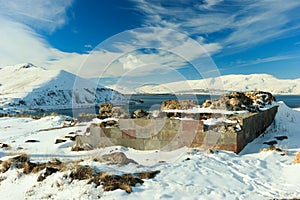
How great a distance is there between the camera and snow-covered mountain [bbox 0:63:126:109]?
5539cm

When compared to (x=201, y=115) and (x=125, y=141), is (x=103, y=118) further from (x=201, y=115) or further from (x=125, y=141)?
(x=201, y=115)

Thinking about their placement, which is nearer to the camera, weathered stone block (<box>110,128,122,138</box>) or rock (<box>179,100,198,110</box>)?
weathered stone block (<box>110,128,122,138</box>)

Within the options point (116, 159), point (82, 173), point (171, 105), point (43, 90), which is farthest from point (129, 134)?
point (43, 90)

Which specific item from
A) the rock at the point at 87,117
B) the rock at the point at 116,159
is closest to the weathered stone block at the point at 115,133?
the rock at the point at 87,117

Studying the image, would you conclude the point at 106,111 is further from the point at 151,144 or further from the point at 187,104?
the point at 187,104

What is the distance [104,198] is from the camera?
4.59m

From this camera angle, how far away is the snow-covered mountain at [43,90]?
5539cm

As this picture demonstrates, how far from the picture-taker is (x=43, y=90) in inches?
2746

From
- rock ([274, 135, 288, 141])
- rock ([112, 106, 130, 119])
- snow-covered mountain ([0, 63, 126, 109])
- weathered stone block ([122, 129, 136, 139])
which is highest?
snow-covered mountain ([0, 63, 126, 109])

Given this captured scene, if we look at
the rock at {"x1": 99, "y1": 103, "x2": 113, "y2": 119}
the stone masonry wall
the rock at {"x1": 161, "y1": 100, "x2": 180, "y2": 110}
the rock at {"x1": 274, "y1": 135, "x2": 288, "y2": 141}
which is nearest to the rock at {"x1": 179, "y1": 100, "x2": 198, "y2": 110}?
the rock at {"x1": 161, "y1": 100, "x2": 180, "y2": 110}

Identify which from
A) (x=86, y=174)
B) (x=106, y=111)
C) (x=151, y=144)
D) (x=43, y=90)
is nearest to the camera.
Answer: (x=86, y=174)

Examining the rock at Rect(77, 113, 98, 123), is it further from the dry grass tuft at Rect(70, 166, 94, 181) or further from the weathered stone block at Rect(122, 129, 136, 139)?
the dry grass tuft at Rect(70, 166, 94, 181)

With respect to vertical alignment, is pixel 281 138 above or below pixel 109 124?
below

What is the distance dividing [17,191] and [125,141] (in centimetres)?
406
